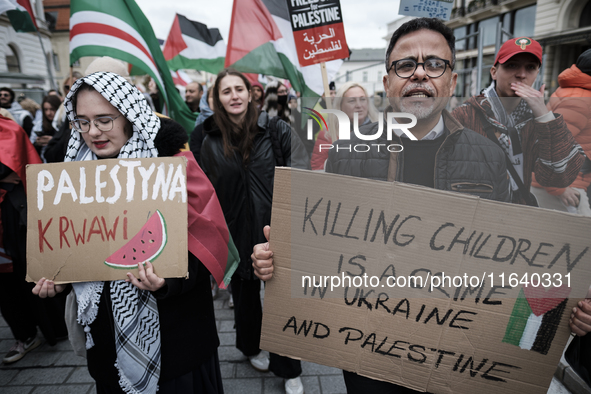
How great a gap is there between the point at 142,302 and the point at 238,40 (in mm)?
3727

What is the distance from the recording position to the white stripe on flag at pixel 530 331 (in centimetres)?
115

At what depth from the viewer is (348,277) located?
49.8 inches

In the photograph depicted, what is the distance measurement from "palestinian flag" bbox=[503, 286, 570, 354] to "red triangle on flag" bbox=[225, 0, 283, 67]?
4.04 meters

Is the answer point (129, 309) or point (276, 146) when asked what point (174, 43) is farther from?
point (129, 309)

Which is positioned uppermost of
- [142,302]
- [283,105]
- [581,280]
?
[283,105]

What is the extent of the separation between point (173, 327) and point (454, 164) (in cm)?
135

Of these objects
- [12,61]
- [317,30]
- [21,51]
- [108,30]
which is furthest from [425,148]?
[12,61]

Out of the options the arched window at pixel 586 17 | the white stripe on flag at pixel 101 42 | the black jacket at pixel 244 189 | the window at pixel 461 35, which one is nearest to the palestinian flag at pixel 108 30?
the white stripe on flag at pixel 101 42

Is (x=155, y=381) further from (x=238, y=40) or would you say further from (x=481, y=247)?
(x=238, y=40)

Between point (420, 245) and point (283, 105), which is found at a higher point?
point (283, 105)

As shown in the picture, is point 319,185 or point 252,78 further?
point 252,78

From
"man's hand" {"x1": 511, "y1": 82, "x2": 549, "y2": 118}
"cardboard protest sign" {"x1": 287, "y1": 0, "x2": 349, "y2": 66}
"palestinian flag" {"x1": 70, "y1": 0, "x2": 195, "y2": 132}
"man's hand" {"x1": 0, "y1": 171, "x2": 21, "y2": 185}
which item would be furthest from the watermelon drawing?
"palestinian flag" {"x1": 70, "y1": 0, "x2": 195, "y2": 132}

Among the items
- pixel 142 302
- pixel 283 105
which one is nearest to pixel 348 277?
pixel 142 302

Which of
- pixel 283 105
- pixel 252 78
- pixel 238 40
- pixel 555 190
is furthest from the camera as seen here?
pixel 252 78
